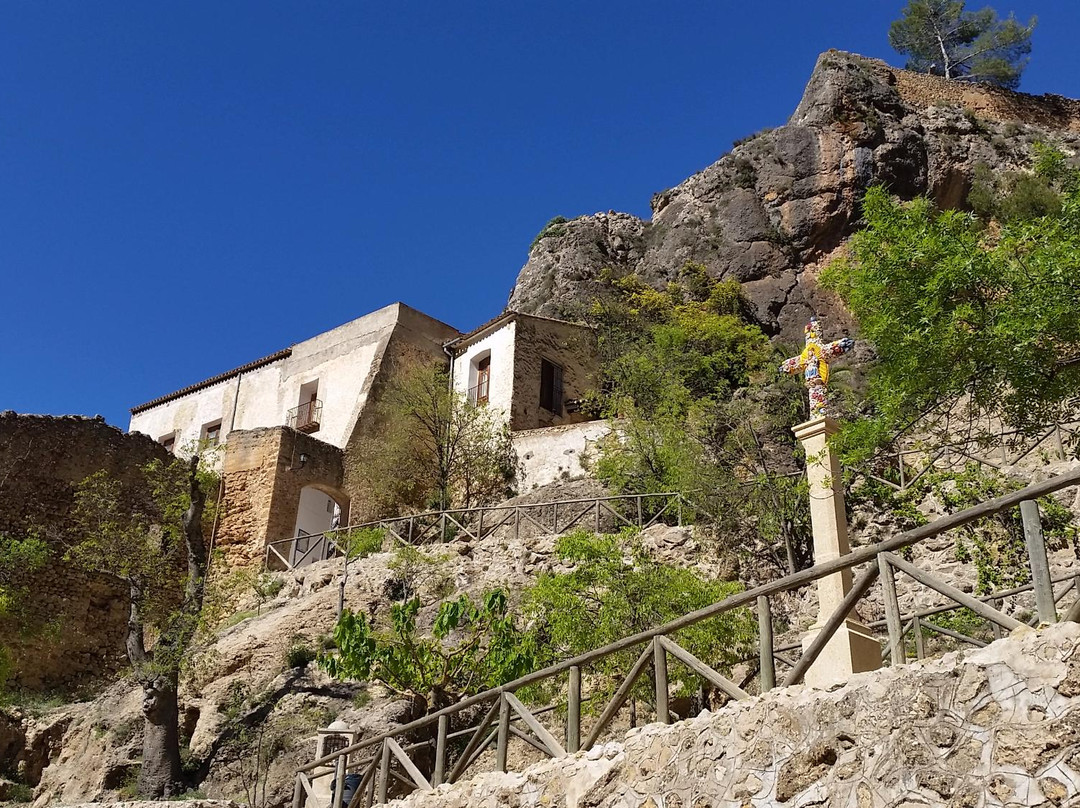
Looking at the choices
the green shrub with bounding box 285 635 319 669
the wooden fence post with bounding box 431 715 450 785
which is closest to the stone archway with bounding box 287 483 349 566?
the green shrub with bounding box 285 635 319 669

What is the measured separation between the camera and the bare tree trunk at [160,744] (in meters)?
14.0

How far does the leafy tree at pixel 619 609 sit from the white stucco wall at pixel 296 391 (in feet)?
49.4

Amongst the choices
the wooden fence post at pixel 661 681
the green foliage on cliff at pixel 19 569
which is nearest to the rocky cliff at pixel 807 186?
the green foliage on cliff at pixel 19 569

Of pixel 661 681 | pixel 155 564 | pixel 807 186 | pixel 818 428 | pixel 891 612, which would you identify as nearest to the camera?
pixel 891 612

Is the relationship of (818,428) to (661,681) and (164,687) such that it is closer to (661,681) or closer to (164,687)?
(661,681)

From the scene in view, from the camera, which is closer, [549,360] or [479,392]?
[549,360]

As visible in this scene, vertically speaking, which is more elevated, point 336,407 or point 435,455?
point 336,407

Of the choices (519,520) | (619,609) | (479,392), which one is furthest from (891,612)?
(479,392)

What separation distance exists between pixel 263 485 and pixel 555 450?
281 inches

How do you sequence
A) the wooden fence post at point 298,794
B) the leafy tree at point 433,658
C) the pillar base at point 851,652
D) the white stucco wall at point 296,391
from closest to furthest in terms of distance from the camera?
the pillar base at point 851,652 → the wooden fence post at point 298,794 → the leafy tree at point 433,658 → the white stucco wall at point 296,391

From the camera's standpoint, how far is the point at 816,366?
11.2 meters

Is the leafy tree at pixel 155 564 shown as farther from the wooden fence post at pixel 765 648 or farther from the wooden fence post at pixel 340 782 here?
the wooden fence post at pixel 765 648

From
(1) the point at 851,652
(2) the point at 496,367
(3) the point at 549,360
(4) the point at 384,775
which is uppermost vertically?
(3) the point at 549,360

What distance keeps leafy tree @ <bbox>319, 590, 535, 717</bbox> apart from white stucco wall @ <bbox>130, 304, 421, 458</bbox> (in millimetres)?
15087
